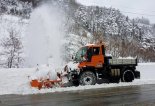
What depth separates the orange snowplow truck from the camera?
21.9 meters

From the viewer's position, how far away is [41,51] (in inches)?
1725

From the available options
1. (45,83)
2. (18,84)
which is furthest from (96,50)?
(18,84)

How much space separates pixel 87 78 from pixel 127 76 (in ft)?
12.0

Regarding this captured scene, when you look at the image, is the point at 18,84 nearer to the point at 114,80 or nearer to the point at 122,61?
the point at 114,80

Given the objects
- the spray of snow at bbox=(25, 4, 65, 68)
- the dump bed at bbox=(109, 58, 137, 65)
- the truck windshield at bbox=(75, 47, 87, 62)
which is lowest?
the dump bed at bbox=(109, 58, 137, 65)

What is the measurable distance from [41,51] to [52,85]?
23.8 m

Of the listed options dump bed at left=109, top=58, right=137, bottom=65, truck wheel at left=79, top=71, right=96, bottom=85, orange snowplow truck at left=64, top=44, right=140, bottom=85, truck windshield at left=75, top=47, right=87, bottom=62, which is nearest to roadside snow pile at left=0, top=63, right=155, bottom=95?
truck wheel at left=79, top=71, right=96, bottom=85

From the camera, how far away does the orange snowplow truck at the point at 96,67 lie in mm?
21859

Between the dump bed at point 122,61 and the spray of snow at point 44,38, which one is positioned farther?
the spray of snow at point 44,38

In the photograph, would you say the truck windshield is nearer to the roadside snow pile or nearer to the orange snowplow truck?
the orange snowplow truck

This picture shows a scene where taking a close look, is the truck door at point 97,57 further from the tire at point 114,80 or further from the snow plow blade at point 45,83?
the snow plow blade at point 45,83

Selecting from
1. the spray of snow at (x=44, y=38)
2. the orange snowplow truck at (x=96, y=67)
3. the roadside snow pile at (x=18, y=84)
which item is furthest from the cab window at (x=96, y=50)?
the spray of snow at (x=44, y=38)

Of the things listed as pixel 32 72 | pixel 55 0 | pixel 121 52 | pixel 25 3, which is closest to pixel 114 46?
pixel 121 52

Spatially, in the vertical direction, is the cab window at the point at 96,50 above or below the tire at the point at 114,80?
above
